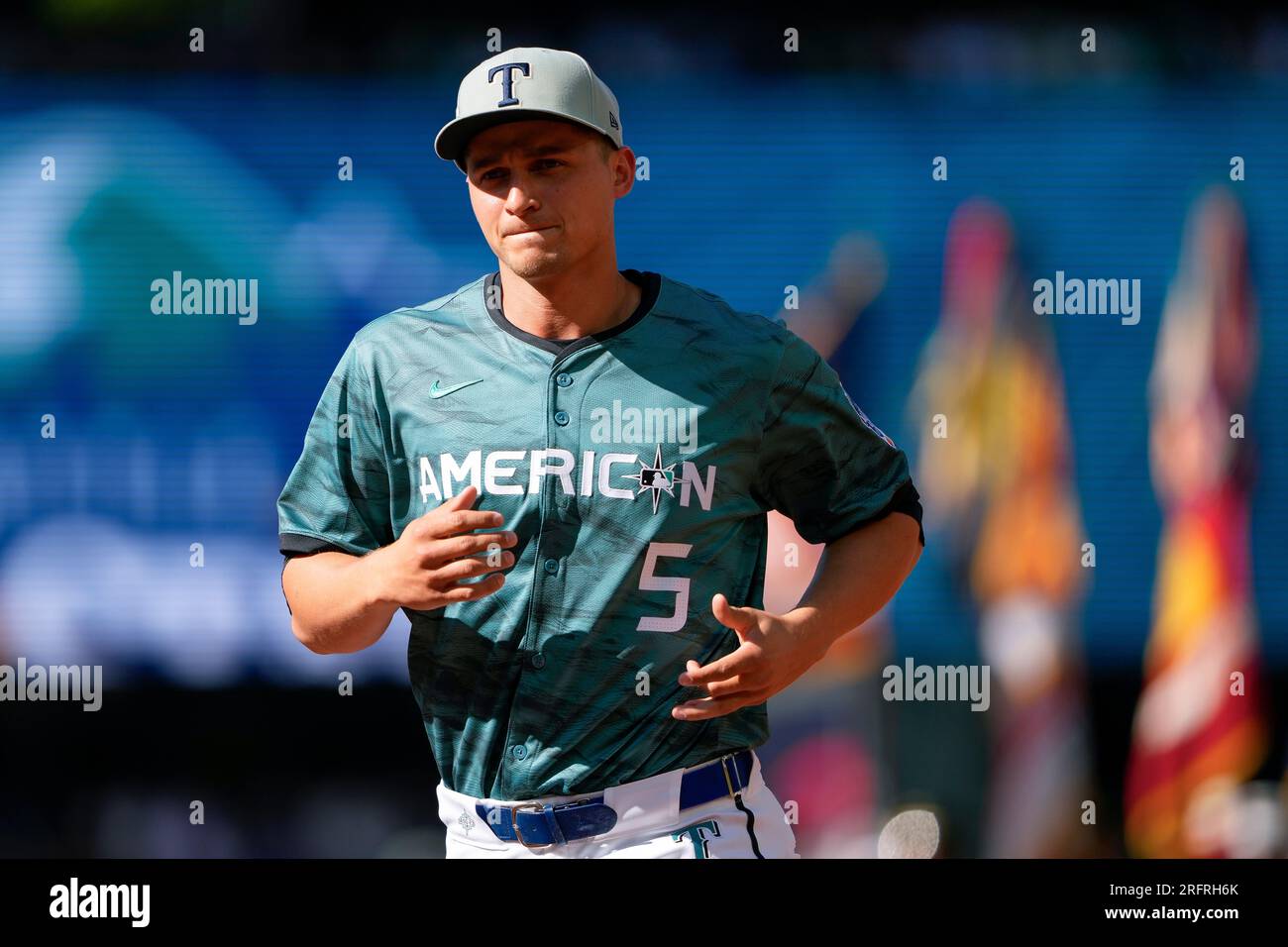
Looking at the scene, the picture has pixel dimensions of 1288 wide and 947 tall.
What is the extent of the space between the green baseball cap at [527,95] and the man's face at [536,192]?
0.12 feet

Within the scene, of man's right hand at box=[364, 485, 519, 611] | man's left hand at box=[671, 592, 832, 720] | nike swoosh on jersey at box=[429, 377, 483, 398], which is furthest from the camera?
nike swoosh on jersey at box=[429, 377, 483, 398]

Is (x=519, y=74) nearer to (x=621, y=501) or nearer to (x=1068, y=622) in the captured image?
(x=621, y=501)

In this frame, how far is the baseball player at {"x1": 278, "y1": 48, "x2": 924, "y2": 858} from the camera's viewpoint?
2.60 m

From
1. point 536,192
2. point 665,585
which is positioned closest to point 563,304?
point 536,192

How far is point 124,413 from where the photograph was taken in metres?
4.44

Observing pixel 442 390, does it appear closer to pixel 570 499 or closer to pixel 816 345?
pixel 570 499

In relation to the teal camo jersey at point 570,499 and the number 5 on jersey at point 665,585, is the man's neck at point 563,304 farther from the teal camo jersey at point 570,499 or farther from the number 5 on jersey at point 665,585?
the number 5 on jersey at point 665,585

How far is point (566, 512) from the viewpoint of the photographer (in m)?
2.62

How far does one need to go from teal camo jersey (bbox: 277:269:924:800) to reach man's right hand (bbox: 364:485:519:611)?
0.24m

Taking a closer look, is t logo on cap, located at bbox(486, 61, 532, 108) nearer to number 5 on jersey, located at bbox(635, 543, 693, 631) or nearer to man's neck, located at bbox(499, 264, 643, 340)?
man's neck, located at bbox(499, 264, 643, 340)

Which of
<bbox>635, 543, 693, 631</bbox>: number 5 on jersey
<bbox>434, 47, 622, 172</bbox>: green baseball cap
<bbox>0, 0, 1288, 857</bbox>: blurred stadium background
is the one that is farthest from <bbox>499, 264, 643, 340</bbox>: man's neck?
<bbox>0, 0, 1288, 857</bbox>: blurred stadium background

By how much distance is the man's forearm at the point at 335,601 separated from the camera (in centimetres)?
253

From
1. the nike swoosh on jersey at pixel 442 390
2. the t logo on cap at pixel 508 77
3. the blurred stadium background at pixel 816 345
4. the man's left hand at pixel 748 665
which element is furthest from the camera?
the blurred stadium background at pixel 816 345

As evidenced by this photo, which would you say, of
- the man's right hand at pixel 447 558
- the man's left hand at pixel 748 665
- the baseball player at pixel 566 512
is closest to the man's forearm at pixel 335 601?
the baseball player at pixel 566 512
